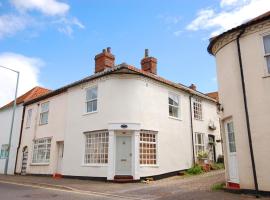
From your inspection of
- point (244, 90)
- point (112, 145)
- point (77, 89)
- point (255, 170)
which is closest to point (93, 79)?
point (77, 89)

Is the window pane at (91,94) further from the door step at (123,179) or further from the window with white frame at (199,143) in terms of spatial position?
the window with white frame at (199,143)

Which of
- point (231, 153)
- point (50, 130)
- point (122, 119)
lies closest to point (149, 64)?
point (122, 119)

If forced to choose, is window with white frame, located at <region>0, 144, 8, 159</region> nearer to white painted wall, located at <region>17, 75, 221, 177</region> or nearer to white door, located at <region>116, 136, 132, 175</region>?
white painted wall, located at <region>17, 75, 221, 177</region>

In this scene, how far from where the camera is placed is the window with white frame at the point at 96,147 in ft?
53.2

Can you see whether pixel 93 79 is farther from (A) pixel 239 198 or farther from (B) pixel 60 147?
(A) pixel 239 198

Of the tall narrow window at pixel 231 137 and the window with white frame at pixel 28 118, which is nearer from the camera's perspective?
the tall narrow window at pixel 231 137

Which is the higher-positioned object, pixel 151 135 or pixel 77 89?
pixel 77 89

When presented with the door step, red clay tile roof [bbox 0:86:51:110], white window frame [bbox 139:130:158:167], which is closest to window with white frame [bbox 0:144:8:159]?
red clay tile roof [bbox 0:86:51:110]

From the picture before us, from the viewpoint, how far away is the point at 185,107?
20391mm

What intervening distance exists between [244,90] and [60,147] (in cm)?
1416

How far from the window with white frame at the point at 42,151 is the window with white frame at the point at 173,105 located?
31.0 feet

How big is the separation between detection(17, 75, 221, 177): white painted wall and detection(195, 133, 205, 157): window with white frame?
111 centimetres

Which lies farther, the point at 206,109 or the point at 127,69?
the point at 206,109

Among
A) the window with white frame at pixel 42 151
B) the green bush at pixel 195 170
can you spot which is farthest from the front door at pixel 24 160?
the green bush at pixel 195 170
